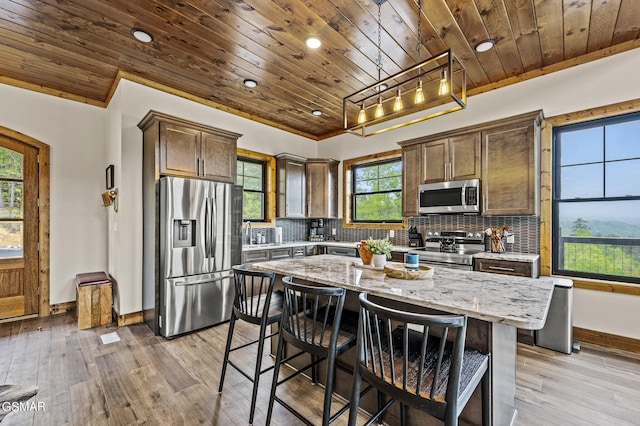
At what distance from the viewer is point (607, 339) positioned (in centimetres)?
294

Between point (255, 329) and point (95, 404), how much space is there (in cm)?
158

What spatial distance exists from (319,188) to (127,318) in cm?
347

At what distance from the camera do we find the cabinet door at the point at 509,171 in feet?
10.6

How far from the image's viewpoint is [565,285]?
9.31ft

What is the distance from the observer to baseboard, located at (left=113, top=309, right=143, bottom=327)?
3.49 meters

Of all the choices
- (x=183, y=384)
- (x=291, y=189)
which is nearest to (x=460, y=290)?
(x=183, y=384)

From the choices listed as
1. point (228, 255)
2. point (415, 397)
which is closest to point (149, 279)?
point (228, 255)

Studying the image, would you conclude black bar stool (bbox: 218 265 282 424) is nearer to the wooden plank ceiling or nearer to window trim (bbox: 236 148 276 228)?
the wooden plank ceiling

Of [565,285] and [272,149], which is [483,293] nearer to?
[565,285]

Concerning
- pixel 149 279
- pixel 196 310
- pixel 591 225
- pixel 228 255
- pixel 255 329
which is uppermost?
pixel 591 225

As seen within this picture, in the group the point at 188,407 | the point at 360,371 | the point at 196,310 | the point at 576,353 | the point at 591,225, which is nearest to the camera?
the point at 360,371

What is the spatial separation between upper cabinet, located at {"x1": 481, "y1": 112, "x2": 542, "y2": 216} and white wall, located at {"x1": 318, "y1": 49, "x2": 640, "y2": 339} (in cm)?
34

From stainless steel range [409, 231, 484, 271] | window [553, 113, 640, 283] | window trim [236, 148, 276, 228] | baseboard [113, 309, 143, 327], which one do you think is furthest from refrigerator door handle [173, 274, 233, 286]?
window [553, 113, 640, 283]

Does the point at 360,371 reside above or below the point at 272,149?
below
